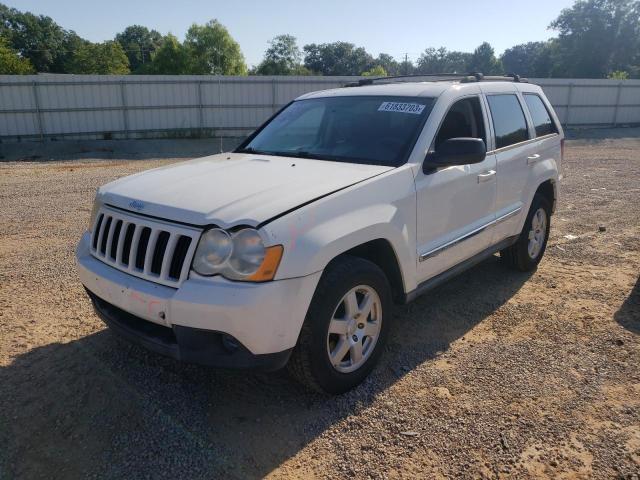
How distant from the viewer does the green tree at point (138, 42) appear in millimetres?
98000

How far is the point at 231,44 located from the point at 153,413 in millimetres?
67129

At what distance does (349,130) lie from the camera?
12.9 ft

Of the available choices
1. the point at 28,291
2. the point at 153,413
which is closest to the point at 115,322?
the point at 153,413

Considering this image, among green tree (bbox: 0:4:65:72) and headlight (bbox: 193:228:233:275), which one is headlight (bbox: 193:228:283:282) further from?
green tree (bbox: 0:4:65:72)

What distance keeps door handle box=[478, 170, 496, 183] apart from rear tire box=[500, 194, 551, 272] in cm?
107

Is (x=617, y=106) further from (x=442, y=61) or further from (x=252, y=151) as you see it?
(x=442, y=61)

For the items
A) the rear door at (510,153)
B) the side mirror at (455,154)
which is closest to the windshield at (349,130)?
the side mirror at (455,154)

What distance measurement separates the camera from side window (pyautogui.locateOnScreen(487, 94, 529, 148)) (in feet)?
14.6

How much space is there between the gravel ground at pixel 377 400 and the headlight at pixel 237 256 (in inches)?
36.5

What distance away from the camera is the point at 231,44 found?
64312 mm

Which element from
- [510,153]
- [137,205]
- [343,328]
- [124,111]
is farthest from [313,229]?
[124,111]

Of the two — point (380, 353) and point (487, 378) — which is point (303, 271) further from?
point (487, 378)

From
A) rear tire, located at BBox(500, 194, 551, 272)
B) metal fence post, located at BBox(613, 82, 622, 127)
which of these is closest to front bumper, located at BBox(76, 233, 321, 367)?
rear tire, located at BBox(500, 194, 551, 272)

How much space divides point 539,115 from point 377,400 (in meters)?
3.64
